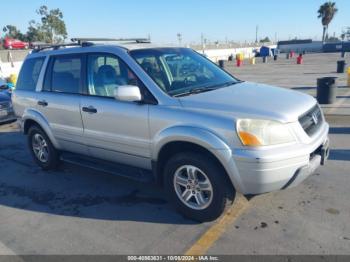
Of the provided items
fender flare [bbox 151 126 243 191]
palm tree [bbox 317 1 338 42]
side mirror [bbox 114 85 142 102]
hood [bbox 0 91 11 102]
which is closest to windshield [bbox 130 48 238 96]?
side mirror [bbox 114 85 142 102]

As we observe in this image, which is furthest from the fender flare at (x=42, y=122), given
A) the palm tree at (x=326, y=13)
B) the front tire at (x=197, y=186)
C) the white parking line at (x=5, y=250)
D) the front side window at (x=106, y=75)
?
the palm tree at (x=326, y=13)

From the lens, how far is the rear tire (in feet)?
17.7

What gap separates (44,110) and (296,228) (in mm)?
3897

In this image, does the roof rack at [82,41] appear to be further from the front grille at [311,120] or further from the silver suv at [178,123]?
the front grille at [311,120]

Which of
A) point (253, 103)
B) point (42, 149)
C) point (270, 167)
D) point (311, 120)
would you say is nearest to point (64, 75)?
point (42, 149)

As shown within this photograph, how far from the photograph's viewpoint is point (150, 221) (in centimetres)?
375

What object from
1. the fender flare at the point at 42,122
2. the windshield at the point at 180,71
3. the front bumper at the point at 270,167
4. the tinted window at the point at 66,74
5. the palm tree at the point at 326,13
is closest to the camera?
the front bumper at the point at 270,167

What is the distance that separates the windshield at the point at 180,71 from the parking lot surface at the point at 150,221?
1.46m

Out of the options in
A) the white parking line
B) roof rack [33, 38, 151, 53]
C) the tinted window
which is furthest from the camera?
roof rack [33, 38, 151, 53]

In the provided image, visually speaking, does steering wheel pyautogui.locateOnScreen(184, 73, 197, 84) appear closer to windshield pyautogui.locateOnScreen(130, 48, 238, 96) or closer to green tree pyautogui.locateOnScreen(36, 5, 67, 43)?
windshield pyautogui.locateOnScreen(130, 48, 238, 96)

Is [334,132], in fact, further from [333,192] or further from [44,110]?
[44,110]

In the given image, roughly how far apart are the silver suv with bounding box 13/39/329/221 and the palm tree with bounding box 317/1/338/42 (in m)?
83.8

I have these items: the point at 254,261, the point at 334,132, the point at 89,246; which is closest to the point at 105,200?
the point at 89,246

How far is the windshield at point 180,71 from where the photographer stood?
3889mm
